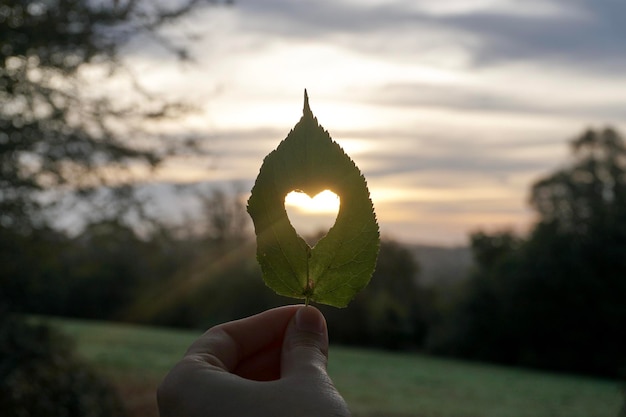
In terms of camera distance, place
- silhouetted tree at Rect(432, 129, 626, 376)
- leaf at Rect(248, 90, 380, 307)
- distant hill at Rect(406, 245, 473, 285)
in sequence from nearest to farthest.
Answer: leaf at Rect(248, 90, 380, 307) → distant hill at Rect(406, 245, 473, 285) → silhouetted tree at Rect(432, 129, 626, 376)

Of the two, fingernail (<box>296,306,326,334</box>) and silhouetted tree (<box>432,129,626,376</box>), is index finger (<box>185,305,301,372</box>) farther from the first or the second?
silhouetted tree (<box>432,129,626,376</box>)

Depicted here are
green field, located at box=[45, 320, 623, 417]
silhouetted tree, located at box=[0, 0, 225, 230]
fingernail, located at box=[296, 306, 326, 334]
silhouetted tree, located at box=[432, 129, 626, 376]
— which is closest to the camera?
fingernail, located at box=[296, 306, 326, 334]

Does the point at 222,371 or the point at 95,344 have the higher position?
the point at 222,371

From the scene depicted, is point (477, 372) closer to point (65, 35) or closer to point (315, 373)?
point (65, 35)

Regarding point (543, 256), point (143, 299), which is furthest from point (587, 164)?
point (143, 299)

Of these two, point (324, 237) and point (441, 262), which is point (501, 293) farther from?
point (324, 237)

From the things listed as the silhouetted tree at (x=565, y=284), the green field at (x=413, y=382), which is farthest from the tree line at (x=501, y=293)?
the green field at (x=413, y=382)

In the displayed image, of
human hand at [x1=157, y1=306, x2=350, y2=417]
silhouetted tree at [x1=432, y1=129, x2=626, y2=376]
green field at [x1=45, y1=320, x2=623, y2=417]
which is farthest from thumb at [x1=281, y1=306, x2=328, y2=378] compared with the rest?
silhouetted tree at [x1=432, y1=129, x2=626, y2=376]
